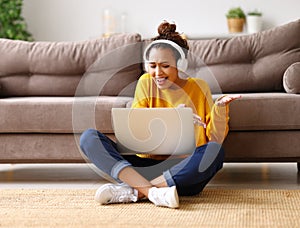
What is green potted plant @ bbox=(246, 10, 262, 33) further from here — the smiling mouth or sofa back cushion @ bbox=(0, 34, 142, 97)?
the smiling mouth

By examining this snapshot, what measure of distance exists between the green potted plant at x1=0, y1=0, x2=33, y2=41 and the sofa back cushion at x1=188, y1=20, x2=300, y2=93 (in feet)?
7.68

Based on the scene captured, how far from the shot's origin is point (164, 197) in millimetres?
2559

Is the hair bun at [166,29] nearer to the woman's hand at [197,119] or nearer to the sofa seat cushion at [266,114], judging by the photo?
the woman's hand at [197,119]

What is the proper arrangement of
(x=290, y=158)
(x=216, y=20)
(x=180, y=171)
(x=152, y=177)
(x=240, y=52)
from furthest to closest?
(x=216, y=20)
(x=240, y=52)
(x=290, y=158)
(x=152, y=177)
(x=180, y=171)

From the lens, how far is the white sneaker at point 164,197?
254 centimetres

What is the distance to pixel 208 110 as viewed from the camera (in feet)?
9.40

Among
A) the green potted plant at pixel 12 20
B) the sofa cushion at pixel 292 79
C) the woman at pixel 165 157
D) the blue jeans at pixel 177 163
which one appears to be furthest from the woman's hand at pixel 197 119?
the green potted plant at pixel 12 20

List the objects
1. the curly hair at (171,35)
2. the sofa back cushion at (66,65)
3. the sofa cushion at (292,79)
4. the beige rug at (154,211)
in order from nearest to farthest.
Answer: the beige rug at (154,211) → the curly hair at (171,35) → the sofa cushion at (292,79) → the sofa back cushion at (66,65)

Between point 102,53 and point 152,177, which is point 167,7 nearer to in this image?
point 102,53

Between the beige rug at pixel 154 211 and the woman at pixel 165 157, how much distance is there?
67mm

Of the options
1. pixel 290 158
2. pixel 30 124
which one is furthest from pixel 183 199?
pixel 30 124

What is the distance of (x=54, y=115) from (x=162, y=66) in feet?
2.67

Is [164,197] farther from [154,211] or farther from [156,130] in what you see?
[156,130]

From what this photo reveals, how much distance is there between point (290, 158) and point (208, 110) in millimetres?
663
